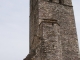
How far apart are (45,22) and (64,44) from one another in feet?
7.43

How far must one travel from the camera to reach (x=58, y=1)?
13391 mm

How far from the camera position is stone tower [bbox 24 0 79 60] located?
10281 mm

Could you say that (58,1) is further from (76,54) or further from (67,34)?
(76,54)

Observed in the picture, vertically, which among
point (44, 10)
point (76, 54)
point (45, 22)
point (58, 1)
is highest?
point (58, 1)

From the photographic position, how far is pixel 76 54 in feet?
39.1

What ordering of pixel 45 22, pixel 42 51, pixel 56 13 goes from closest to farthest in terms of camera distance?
1. pixel 42 51
2. pixel 45 22
3. pixel 56 13

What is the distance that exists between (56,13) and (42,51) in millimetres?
3780

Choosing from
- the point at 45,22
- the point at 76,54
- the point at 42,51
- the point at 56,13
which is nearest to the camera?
the point at 42,51

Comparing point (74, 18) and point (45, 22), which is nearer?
point (45, 22)

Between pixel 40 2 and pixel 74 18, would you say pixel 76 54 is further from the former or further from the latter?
pixel 40 2

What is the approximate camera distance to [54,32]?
423 inches

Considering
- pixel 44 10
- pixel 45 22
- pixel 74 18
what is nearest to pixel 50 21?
pixel 45 22

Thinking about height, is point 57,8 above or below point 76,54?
above

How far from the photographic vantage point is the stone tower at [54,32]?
10281mm
